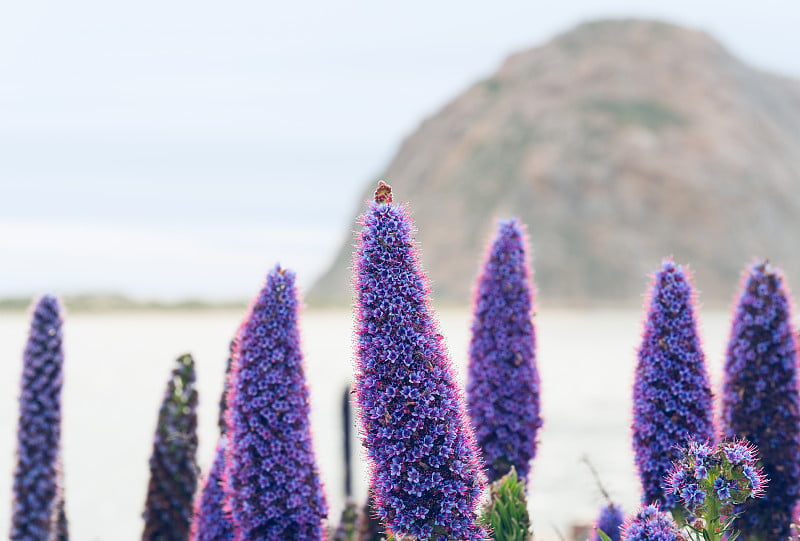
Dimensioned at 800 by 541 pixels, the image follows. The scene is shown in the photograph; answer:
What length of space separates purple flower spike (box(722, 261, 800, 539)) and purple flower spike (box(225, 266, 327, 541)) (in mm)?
4820

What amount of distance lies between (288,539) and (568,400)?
60.6 m

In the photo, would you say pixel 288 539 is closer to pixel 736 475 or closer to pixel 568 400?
pixel 736 475

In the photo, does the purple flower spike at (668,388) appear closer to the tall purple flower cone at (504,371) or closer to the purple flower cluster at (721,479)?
the tall purple flower cone at (504,371)

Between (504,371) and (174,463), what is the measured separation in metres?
4.15

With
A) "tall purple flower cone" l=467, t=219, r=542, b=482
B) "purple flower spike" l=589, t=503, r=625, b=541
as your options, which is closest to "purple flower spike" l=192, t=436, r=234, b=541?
"tall purple flower cone" l=467, t=219, r=542, b=482

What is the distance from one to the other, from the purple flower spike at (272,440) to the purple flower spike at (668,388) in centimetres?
345

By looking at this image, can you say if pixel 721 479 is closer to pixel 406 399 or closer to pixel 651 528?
pixel 651 528

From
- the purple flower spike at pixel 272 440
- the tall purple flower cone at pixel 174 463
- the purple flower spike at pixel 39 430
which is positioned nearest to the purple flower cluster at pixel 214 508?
the purple flower spike at pixel 272 440

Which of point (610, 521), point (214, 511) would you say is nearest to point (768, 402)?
point (610, 521)

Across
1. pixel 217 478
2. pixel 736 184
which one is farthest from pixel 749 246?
pixel 217 478

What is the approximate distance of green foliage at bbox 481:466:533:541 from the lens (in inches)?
421

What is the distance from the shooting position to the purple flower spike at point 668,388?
1054cm

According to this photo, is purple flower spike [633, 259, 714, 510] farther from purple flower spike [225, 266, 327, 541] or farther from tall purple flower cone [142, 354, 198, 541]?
tall purple flower cone [142, 354, 198, 541]

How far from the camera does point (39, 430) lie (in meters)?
13.5
